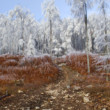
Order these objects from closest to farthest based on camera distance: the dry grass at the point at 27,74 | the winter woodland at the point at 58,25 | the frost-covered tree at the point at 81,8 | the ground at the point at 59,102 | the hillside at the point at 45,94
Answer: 1. the ground at the point at 59,102
2. the hillside at the point at 45,94
3. the dry grass at the point at 27,74
4. the winter woodland at the point at 58,25
5. the frost-covered tree at the point at 81,8

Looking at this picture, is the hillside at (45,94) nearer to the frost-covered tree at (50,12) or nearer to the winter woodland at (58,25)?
the winter woodland at (58,25)

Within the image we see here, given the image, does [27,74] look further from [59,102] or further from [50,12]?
[50,12]

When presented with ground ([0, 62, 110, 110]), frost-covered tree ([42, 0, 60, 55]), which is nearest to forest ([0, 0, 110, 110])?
ground ([0, 62, 110, 110])

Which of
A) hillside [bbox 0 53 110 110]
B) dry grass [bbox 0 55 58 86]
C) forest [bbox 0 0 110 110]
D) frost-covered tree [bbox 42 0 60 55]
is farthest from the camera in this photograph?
frost-covered tree [bbox 42 0 60 55]

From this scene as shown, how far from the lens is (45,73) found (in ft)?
33.3

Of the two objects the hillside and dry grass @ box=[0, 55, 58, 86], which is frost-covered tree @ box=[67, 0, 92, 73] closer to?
dry grass @ box=[0, 55, 58, 86]

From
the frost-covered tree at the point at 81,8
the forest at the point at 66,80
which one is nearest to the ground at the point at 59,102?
the forest at the point at 66,80

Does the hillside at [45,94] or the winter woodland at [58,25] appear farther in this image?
the winter woodland at [58,25]

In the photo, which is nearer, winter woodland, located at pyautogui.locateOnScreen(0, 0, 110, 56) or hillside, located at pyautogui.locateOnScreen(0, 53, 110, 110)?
hillside, located at pyautogui.locateOnScreen(0, 53, 110, 110)

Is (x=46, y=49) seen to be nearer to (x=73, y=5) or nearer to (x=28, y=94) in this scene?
(x=73, y=5)

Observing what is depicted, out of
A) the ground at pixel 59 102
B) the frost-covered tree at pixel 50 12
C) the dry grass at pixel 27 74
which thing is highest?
the frost-covered tree at pixel 50 12

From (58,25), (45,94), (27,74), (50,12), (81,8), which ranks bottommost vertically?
(45,94)

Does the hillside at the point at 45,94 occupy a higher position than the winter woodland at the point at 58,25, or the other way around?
the winter woodland at the point at 58,25

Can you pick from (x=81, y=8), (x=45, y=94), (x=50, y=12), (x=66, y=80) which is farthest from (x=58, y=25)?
(x=45, y=94)
